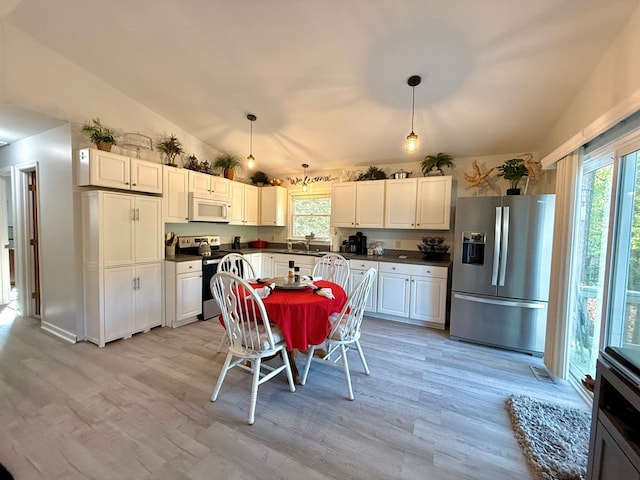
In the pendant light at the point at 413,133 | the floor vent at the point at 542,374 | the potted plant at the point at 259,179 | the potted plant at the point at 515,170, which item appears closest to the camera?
the pendant light at the point at 413,133

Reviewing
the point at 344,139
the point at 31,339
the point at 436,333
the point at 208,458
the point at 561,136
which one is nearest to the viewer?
the point at 208,458

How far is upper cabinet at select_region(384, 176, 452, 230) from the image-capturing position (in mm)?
3830

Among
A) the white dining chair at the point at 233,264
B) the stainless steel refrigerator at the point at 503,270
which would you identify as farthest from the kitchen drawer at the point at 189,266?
the stainless steel refrigerator at the point at 503,270

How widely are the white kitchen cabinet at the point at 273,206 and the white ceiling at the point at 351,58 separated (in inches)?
63.7

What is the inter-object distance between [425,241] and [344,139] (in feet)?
6.15

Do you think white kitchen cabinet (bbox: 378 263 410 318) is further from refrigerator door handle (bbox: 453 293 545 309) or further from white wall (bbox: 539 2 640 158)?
white wall (bbox: 539 2 640 158)

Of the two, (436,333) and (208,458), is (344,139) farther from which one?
(208,458)

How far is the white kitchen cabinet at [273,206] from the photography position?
16.9ft

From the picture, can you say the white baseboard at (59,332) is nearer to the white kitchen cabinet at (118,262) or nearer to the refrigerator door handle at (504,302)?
the white kitchen cabinet at (118,262)

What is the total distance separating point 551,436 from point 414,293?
2063 mm

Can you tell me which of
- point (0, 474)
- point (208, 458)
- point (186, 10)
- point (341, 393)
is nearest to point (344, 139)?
point (186, 10)

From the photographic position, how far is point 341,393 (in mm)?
2229

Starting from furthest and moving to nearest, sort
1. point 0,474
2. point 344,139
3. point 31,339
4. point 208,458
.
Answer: point 344,139 < point 31,339 < point 208,458 < point 0,474

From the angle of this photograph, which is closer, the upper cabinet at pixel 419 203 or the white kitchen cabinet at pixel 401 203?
the upper cabinet at pixel 419 203
